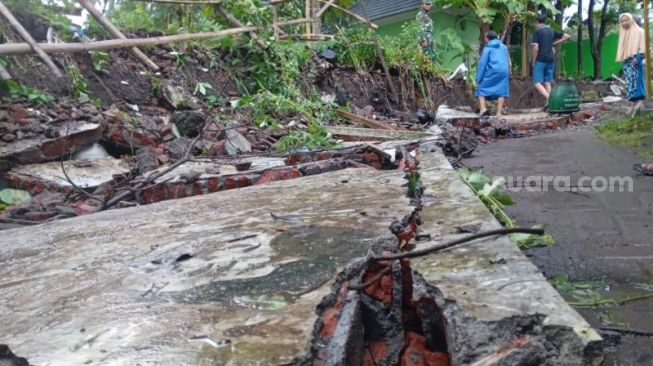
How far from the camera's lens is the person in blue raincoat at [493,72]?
28.9ft

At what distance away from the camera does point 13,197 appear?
3879 mm

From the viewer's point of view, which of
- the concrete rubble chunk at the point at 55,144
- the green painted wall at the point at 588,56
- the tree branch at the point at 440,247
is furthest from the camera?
the green painted wall at the point at 588,56

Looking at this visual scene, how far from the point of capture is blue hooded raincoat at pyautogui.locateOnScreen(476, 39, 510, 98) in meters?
8.81

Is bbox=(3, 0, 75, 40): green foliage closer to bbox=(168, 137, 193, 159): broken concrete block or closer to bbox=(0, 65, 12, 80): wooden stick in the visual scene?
bbox=(0, 65, 12, 80): wooden stick

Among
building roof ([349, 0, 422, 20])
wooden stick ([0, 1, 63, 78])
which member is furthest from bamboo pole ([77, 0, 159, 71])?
building roof ([349, 0, 422, 20])

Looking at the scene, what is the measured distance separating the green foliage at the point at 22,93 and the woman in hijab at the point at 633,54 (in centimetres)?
644

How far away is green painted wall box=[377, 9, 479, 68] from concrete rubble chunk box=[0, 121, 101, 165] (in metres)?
11.4

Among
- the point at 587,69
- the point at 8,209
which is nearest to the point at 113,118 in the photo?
the point at 8,209

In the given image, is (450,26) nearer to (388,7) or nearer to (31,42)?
(388,7)

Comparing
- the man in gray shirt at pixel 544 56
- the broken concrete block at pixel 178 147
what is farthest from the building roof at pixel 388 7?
the broken concrete block at pixel 178 147

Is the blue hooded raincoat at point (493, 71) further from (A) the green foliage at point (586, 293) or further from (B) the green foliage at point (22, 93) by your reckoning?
(A) the green foliage at point (586, 293)

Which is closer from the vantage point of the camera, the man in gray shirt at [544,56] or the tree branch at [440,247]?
the tree branch at [440,247]

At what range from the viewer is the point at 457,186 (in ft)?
7.83
